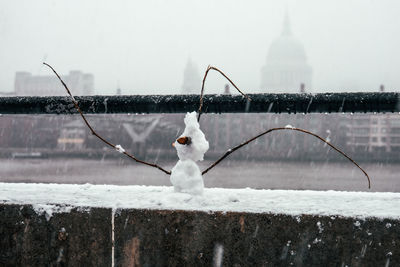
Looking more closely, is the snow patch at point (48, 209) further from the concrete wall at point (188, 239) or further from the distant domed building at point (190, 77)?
the distant domed building at point (190, 77)

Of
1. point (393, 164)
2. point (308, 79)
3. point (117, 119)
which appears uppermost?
point (308, 79)

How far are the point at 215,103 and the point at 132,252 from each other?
25.0 inches

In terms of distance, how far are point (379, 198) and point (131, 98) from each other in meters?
0.96

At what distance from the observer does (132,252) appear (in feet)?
3.81

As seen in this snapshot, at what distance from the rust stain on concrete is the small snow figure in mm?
231

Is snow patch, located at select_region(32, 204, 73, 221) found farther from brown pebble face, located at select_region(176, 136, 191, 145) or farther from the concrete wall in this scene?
brown pebble face, located at select_region(176, 136, 191, 145)

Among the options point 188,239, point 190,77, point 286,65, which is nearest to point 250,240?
point 188,239

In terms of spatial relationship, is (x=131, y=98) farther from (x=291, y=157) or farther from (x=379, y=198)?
(x=291, y=157)

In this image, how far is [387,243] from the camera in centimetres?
106

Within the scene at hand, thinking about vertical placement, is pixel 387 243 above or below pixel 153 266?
above

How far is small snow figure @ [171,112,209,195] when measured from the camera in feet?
4.23

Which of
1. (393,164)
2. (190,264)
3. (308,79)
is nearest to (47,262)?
(190,264)

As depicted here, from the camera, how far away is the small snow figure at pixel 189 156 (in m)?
1.29

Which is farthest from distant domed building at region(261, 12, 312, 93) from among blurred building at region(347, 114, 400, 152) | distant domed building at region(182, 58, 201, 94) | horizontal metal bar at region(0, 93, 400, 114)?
horizontal metal bar at region(0, 93, 400, 114)
